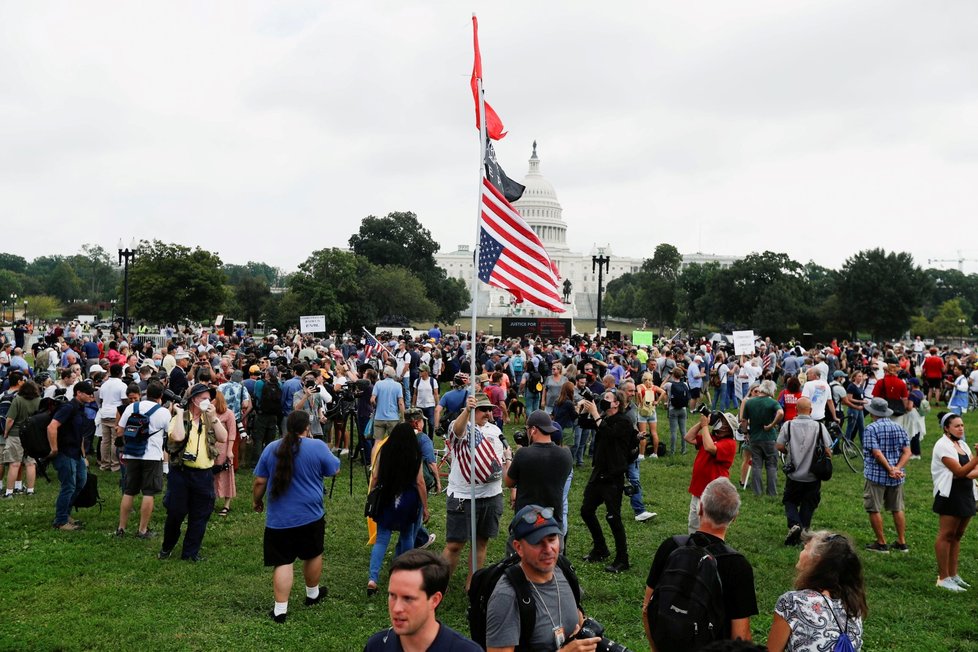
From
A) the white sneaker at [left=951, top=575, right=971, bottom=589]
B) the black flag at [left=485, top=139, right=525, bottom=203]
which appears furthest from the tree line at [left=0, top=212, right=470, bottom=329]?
the white sneaker at [left=951, top=575, right=971, bottom=589]

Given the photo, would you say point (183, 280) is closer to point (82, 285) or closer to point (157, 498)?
point (157, 498)

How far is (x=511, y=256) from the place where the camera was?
681 centimetres

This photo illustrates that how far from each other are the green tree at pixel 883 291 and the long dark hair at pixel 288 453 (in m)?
55.5

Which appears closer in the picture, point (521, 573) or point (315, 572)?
point (521, 573)

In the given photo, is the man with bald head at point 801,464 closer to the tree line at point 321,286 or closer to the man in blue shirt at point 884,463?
the man in blue shirt at point 884,463

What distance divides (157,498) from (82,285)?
382 ft

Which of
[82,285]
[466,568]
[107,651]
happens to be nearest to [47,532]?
[107,651]

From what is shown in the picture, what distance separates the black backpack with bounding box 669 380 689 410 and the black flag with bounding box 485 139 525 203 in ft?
21.0

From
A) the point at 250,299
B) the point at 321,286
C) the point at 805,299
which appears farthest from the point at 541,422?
the point at 250,299

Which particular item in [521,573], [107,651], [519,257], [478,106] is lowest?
[107,651]

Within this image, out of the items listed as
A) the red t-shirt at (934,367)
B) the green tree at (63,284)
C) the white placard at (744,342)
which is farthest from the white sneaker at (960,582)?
the green tree at (63,284)

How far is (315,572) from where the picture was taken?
6059 millimetres

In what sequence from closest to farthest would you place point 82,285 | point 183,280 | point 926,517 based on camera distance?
1. point 926,517
2. point 183,280
3. point 82,285

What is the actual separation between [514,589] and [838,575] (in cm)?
148
